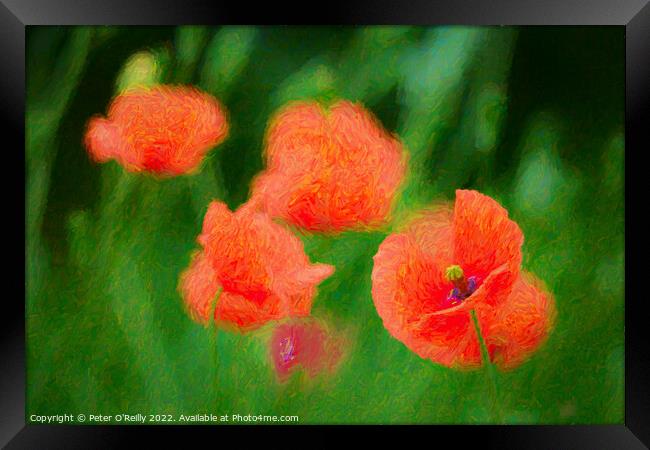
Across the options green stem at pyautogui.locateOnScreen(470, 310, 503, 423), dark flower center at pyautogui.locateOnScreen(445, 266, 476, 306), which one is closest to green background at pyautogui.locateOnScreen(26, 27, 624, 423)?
green stem at pyautogui.locateOnScreen(470, 310, 503, 423)

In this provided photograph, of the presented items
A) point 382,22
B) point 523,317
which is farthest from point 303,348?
point 382,22

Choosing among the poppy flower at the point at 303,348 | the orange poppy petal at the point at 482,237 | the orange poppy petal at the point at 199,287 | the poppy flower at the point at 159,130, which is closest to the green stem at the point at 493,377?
the orange poppy petal at the point at 482,237

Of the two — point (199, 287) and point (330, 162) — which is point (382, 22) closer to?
point (330, 162)

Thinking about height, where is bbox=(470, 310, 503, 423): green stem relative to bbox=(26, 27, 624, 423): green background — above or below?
below

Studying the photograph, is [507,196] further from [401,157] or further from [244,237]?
[244,237]

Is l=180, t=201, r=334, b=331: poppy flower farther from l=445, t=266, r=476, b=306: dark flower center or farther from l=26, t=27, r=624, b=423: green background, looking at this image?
l=445, t=266, r=476, b=306: dark flower center

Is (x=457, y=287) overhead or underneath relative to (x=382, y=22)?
underneath

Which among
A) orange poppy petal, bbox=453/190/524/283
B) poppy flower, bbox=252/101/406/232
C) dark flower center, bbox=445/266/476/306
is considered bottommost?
dark flower center, bbox=445/266/476/306
